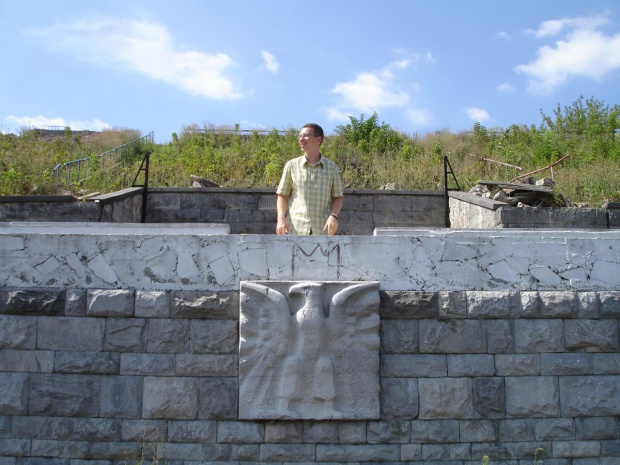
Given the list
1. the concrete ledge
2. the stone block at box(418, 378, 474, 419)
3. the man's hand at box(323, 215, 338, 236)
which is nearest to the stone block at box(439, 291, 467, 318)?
the stone block at box(418, 378, 474, 419)

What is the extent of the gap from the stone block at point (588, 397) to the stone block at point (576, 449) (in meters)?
0.21

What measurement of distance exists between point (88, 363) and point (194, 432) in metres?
→ 0.95

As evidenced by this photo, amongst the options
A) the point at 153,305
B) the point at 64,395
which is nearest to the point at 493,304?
the point at 153,305

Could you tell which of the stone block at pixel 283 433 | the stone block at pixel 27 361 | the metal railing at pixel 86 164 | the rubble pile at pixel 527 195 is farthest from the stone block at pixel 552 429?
the metal railing at pixel 86 164

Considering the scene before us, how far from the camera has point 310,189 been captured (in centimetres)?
513

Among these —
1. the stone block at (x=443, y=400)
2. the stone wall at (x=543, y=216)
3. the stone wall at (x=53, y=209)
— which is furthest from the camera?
the stone wall at (x=543, y=216)

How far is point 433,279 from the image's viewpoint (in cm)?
458

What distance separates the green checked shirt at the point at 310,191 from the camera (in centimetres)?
512

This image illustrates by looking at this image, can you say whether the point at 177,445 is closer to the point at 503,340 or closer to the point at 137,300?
the point at 137,300

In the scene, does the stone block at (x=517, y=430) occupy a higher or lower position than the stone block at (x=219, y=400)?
lower

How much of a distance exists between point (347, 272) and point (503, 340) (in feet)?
4.22

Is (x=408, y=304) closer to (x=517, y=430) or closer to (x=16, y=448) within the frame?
(x=517, y=430)

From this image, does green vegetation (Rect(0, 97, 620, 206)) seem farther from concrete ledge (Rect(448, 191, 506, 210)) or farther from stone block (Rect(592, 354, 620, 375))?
stone block (Rect(592, 354, 620, 375))

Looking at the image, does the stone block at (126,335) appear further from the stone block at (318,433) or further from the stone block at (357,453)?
the stone block at (357,453)
